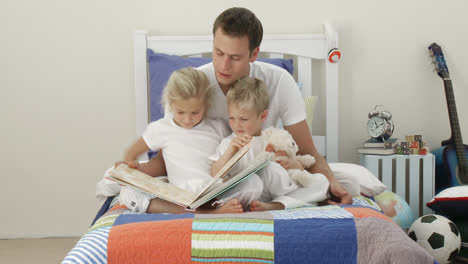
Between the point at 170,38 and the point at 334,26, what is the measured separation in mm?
913

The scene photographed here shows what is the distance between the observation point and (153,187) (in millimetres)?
1457

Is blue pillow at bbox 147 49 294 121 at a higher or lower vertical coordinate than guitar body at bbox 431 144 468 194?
higher

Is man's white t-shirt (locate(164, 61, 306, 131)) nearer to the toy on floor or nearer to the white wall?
the toy on floor

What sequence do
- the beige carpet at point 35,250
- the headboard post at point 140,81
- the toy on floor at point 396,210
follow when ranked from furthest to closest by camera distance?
the headboard post at point 140,81 < the beige carpet at point 35,250 < the toy on floor at point 396,210

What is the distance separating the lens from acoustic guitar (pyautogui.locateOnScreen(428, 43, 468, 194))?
8.03ft

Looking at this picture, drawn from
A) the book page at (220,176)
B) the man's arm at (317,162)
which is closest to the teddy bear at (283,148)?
the man's arm at (317,162)

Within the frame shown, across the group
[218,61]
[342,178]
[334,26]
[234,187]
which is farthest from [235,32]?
[334,26]

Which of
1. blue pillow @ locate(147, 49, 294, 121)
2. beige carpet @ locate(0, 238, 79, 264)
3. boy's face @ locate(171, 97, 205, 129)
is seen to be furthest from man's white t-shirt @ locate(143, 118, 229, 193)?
beige carpet @ locate(0, 238, 79, 264)

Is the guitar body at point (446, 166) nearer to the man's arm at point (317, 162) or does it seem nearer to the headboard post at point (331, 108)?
the headboard post at point (331, 108)

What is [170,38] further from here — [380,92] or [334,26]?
[380,92]

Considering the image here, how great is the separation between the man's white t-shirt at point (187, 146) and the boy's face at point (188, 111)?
3 centimetres

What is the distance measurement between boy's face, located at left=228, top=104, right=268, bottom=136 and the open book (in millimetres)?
196

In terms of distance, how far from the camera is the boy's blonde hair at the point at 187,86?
5.27ft

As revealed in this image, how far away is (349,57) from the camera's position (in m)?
2.70
